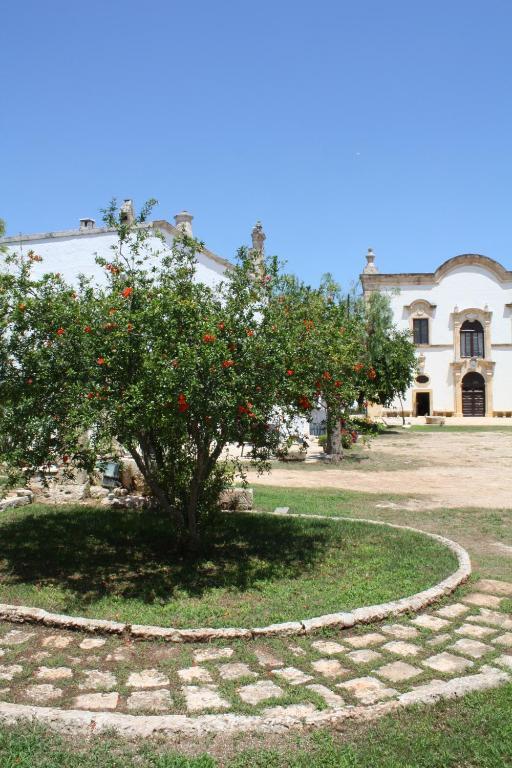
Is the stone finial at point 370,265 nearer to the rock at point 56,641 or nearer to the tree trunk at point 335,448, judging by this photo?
the tree trunk at point 335,448

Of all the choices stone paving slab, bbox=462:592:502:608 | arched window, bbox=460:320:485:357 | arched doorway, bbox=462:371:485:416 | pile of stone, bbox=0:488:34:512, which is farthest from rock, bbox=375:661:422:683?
arched window, bbox=460:320:485:357

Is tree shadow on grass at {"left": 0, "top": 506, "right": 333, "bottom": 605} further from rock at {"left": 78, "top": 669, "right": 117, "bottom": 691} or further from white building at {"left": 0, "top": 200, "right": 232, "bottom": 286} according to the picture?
white building at {"left": 0, "top": 200, "right": 232, "bottom": 286}

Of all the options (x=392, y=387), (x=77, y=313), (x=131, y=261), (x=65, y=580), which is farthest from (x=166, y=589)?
(x=392, y=387)

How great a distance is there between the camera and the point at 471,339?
45.2m

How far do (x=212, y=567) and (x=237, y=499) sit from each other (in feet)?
10.5

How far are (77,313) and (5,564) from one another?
3.01 meters

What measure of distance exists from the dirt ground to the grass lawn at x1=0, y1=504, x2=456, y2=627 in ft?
12.5

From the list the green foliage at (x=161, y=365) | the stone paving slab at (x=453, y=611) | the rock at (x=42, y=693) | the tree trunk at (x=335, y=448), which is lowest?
the rock at (x=42, y=693)

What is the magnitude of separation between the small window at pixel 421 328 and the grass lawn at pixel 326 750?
42885mm

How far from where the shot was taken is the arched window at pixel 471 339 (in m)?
45.1

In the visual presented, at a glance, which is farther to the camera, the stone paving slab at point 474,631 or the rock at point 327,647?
the stone paving slab at point 474,631

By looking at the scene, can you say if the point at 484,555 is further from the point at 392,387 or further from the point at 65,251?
the point at 392,387

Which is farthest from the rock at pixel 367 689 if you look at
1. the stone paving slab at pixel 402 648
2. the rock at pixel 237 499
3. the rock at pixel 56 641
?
the rock at pixel 237 499

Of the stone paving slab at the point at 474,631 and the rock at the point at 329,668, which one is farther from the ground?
the stone paving slab at the point at 474,631
